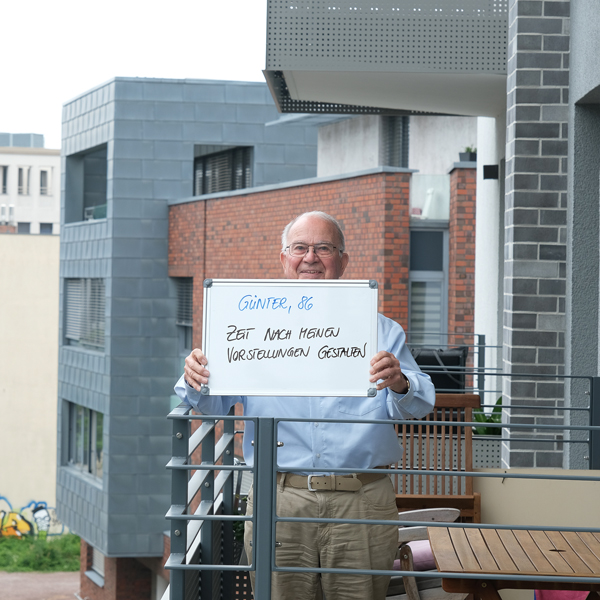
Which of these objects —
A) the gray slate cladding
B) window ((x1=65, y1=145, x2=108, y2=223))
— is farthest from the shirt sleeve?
window ((x1=65, y1=145, x2=108, y2=223))

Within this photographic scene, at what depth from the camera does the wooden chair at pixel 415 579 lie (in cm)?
427

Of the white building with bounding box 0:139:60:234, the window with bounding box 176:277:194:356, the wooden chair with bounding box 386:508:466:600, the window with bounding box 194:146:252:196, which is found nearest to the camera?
the wooden chair with bounding box 386:508:466:600

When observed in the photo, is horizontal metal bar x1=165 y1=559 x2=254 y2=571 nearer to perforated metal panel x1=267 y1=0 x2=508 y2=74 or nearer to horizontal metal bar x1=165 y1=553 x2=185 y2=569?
horizontal metal bar x1=165 y1=553 x2=185 y2=569

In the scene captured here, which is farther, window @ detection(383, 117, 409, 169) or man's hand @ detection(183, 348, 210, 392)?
window @ detection(383, 117, 409, 169)

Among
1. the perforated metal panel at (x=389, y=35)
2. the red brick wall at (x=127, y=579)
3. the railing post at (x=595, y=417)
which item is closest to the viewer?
the railing post at (x=595, y=417)

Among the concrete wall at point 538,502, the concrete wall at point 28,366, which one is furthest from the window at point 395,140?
the concrete wall at point 28,366

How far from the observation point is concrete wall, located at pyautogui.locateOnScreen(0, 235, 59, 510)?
35062 millimetres

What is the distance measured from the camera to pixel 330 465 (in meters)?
3.36

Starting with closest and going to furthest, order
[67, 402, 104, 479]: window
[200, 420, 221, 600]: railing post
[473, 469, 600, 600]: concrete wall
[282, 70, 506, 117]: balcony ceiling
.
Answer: [200, 420, 221, 600]: railing post → [473, 469, 600, 600]: concrete wall → [282, 70, 506, 117]: balcony ceiling → [67, 402, 104, 479]: window

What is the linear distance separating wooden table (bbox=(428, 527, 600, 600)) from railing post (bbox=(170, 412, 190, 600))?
937 mm

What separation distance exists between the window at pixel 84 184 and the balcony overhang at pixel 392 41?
16.8 metres

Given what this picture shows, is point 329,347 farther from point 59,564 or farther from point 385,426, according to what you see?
point 59,564

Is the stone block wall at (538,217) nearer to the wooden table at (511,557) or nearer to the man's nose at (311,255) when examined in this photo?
the wooden table at (511,557)

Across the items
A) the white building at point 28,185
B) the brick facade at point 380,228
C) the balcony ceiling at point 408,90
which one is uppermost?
the white building at point 28,185
